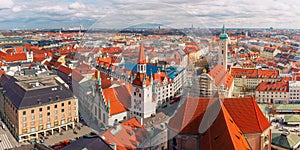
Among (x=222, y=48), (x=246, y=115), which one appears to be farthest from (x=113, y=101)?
(x=222, y=48)

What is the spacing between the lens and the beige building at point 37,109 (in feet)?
41.0

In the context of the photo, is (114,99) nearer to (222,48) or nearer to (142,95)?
Answer: (142,95)

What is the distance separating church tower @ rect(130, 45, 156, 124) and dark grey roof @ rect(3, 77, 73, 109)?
7715mm

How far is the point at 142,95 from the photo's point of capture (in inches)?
239

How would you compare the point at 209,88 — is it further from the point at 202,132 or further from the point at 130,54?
the point at 130,54

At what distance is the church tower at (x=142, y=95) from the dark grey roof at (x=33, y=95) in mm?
7715

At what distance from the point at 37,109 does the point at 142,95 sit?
8.15 meters

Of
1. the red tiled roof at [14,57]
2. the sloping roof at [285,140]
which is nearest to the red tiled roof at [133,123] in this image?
the sloping roof at [285,140]

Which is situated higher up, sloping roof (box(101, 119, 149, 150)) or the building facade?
sloping roof (box(101, 119, 149, 150))

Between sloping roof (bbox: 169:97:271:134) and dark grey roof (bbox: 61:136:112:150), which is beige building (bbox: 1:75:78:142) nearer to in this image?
dark grey roof (bbox: 61:136:112:150)

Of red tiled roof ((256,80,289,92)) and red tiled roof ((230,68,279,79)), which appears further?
red tiled roof ((230,68,279,79))

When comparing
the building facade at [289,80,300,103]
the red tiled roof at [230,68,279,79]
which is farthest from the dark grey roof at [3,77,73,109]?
the building facade at [289,80,300,103]

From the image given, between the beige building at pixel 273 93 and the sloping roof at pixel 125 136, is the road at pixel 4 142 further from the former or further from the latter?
the beige building at pixel 273 93

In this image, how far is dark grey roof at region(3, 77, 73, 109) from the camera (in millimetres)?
12552
